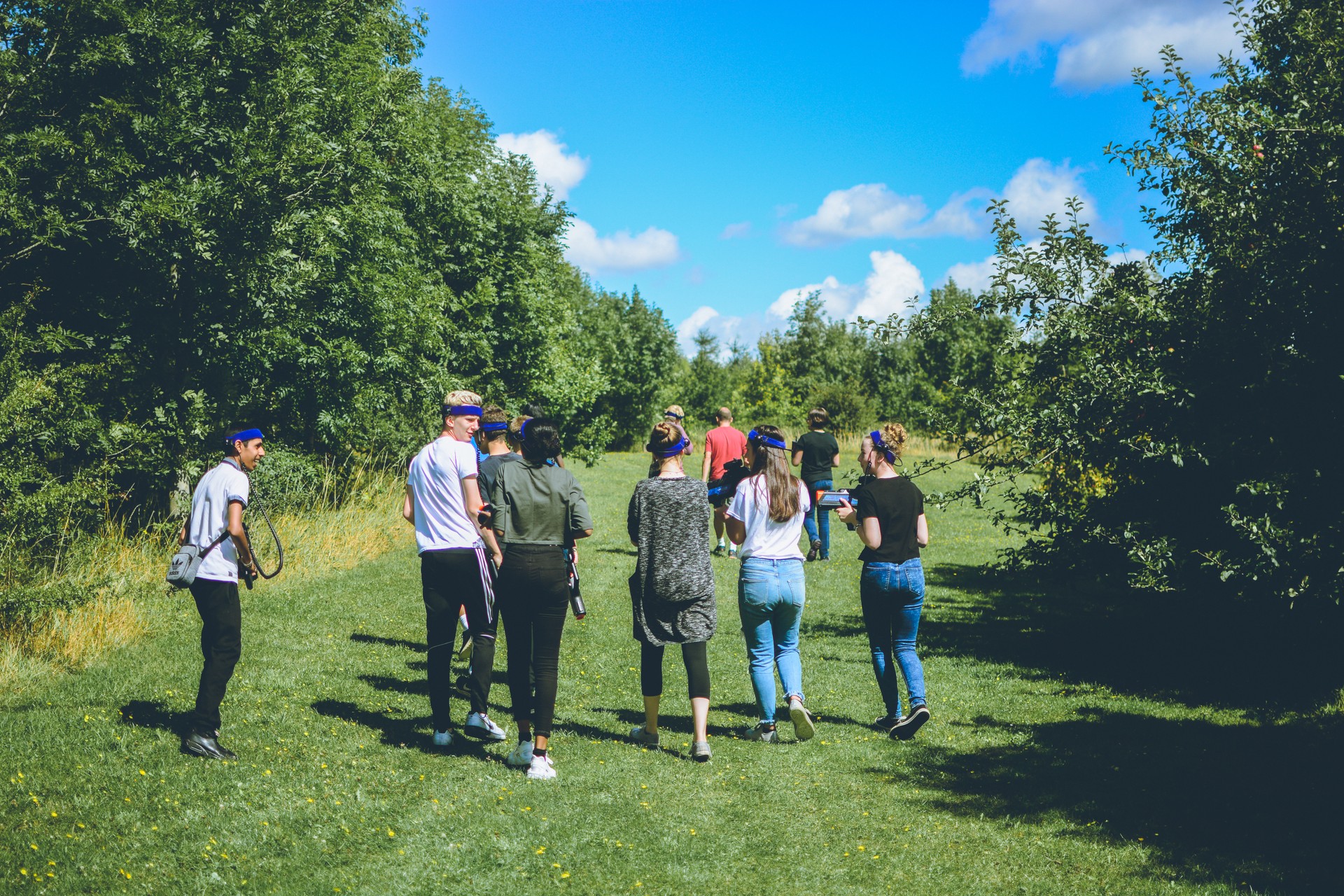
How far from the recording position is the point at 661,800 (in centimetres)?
565

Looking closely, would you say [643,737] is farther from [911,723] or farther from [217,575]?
[217,575]

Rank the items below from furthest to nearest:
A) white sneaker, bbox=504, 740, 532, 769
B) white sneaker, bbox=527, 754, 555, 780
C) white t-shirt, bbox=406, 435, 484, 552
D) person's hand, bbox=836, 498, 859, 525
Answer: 1. person's hand, bbox=836, 498, 859, 525
2. white t-shirt, bbox=406, 435, 484, 552
3. white sneaker, bbox=504, 740, 532, 769
4. white sneaker, bbox=527, 754, 555, 780

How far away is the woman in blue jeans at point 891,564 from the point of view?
679 centimetres

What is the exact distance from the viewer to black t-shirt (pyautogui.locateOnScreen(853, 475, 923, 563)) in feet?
22.3

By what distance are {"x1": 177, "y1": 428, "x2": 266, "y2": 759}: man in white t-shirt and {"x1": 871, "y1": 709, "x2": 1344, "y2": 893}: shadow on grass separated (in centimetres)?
423

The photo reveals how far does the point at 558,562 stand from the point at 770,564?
4.96ft

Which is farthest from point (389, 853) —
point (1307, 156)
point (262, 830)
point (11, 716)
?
point (1307, 156)

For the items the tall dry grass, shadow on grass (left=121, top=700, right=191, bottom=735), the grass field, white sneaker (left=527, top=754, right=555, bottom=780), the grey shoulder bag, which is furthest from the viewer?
the tall dry grass

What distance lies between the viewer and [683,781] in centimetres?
598

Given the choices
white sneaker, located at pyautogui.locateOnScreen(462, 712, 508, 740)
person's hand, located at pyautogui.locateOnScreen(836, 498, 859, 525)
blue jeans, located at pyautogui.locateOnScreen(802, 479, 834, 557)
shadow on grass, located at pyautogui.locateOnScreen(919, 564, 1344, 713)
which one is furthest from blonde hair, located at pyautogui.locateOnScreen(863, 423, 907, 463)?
blue jeans, located at pyautogui.locateOnScreen(802, 479, 834, 557)

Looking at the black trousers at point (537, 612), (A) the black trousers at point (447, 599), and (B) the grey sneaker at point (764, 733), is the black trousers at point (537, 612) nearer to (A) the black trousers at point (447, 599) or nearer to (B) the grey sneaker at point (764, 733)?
(A) the black trousers at point (447, 599)

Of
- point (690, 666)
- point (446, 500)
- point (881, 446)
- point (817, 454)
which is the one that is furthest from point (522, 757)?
point (817, 454)

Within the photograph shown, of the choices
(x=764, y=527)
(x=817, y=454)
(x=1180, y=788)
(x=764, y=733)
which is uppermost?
(x=817, y=454)

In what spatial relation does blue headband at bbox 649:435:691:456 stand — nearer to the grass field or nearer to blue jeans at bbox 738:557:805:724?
blue jeans at bbox 738:557:805:724
